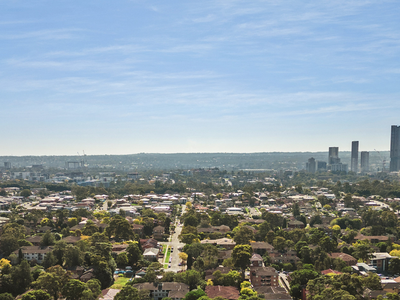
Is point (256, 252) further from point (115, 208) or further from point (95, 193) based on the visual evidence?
point (95, 193)

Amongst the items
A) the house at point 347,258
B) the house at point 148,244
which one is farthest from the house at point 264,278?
the house at point 148,244

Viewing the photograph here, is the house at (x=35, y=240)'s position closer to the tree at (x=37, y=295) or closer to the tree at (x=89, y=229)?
the tree at (x=89, y=229)

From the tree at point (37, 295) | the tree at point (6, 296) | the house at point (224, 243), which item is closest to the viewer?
the tree at point (37, 295)

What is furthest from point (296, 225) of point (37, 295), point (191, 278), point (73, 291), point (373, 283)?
point (37, 295)

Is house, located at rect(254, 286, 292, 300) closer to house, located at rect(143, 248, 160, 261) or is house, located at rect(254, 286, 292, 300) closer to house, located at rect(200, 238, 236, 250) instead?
house, located at rect(143, 248, 160, 261)

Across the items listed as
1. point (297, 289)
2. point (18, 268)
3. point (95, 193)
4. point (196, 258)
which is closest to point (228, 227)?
point (196, 258)

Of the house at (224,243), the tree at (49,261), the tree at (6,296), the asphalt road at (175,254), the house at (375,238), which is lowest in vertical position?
the asphalt road at (175,254)

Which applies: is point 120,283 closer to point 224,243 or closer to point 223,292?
point 223,292
